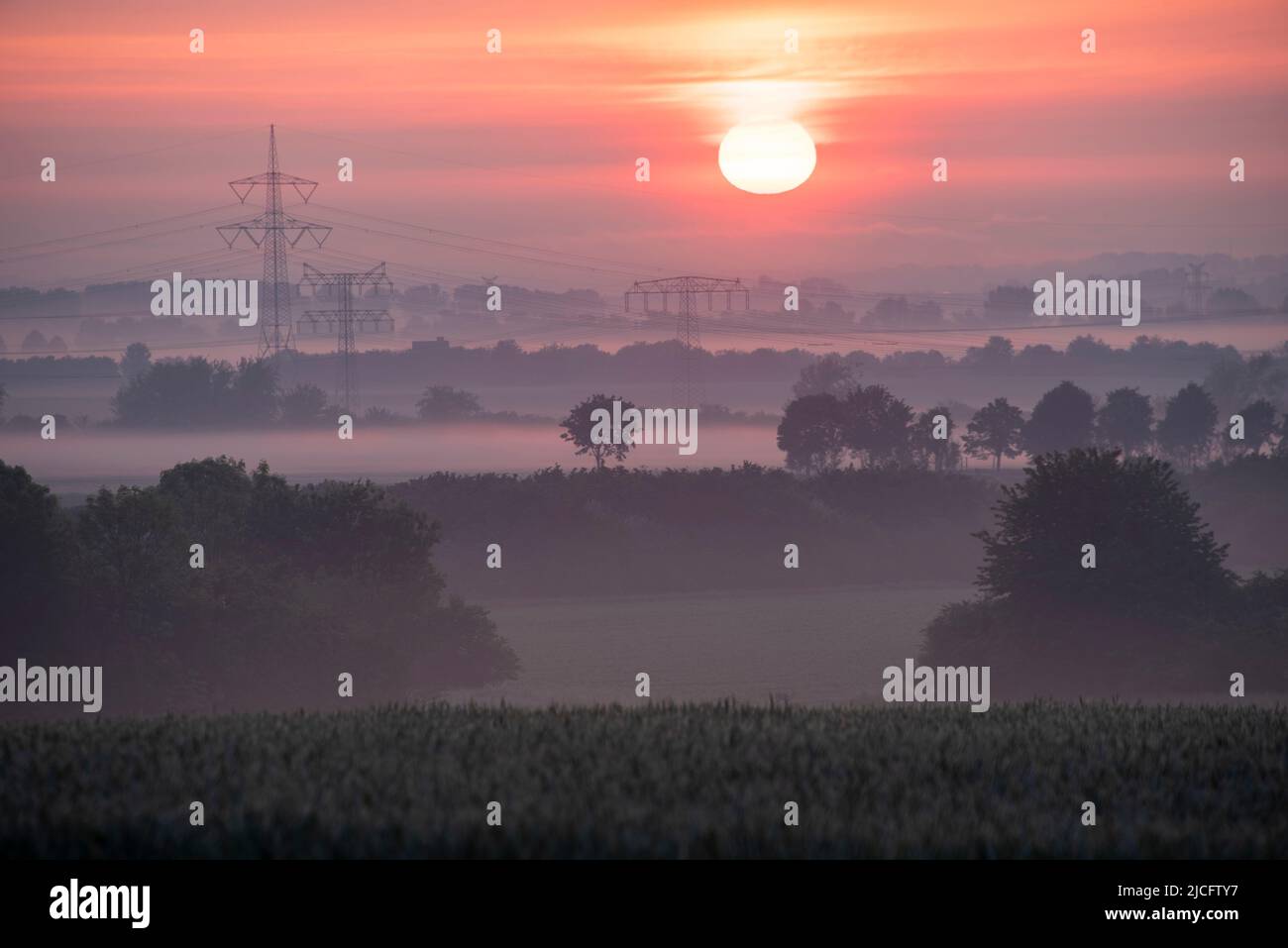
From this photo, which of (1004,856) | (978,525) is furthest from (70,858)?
(978,525)

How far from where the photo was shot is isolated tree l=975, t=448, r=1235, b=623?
11419 centimetres

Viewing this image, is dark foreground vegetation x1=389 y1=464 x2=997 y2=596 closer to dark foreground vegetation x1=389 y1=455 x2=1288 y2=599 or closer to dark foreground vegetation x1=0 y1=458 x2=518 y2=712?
dark foreground vegetation x1=389 y1=455 x2=1288 y2=599

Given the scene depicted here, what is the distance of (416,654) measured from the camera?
114250 millimetres

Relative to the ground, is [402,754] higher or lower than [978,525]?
lower

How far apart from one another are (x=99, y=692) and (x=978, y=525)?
405ft

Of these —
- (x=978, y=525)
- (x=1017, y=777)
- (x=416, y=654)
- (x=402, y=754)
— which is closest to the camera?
(x=1017, y=777)

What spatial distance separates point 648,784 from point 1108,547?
100861 millimetres

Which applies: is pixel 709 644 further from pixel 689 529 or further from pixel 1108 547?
pixel 1108 547

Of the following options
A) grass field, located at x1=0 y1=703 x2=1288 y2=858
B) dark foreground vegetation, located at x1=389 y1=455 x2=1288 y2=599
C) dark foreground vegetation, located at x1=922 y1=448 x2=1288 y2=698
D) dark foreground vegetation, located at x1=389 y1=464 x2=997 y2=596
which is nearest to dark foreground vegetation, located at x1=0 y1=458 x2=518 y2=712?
dark foreground vegetation, located at x1=389 y1=455 x2=1288 y2=599

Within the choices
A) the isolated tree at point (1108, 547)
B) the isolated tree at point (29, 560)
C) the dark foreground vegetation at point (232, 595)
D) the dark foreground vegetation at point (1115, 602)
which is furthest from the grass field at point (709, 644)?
the isolated tree at point (29, 560)

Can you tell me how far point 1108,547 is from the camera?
114250 millimetres

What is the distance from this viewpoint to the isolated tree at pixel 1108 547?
375 ft

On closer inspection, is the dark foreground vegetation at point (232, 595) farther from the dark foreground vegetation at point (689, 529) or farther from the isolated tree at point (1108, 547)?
the isolated tree at point (1108, 547)
